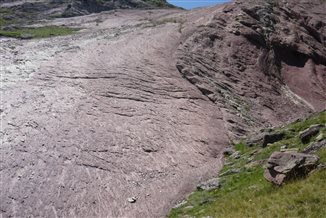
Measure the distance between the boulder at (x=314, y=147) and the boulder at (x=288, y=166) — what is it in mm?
1712

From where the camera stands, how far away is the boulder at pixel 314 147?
21.7 meters

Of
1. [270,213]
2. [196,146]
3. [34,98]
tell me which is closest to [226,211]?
[270,213]

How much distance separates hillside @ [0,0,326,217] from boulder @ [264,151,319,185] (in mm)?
6507

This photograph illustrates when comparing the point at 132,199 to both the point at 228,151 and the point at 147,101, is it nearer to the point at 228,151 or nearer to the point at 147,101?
the point at 228,151

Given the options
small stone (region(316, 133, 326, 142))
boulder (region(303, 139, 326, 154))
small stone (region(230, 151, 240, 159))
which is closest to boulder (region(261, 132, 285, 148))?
small stone (region(230, 151, 240, 159))

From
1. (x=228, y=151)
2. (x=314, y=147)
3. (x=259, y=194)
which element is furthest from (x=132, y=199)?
(x=314, y=147)

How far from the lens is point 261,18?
54219 mm

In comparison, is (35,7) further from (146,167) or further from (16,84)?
(146,167)

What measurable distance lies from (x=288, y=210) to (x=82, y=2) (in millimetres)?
117811

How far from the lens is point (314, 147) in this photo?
22.1m

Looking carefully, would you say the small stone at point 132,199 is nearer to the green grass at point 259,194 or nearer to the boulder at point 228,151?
the green grass at point 259,194

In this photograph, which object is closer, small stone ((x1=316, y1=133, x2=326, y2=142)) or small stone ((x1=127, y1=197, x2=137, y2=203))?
small stone ((x1=316, y1=133, x2=326, y2=142))

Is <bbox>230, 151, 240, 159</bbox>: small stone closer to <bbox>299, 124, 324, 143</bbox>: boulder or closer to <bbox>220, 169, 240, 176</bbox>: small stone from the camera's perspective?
<bbox>220, 169, 240, 176</bbox>: small stone

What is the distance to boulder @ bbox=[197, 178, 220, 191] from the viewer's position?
25.2 m
